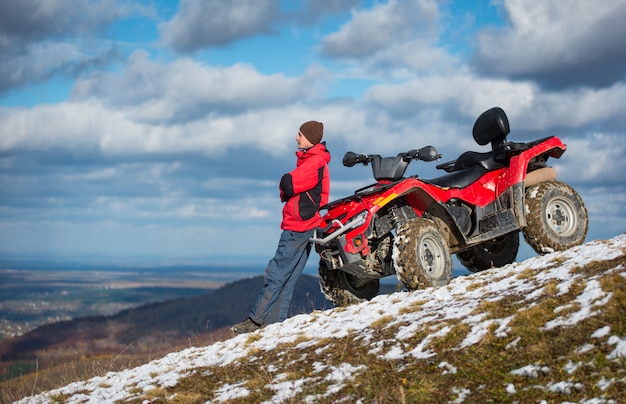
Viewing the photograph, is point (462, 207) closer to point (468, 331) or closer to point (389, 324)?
point (389, 324)

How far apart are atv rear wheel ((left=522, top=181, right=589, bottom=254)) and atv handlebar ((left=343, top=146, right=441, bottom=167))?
7.03ft

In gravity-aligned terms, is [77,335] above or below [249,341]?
below

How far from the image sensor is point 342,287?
11.3m

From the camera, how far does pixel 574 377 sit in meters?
5.36

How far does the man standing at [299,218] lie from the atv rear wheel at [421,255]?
139 cm

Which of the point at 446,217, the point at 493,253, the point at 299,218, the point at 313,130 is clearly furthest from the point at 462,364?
the point at 493,253

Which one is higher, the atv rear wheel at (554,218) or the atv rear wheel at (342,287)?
the atv rear wheel at (554,218)

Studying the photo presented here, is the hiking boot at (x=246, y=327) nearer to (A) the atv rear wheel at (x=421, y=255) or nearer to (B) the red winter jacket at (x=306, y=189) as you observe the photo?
(B) the red winter jacket at (x=306, y=189)

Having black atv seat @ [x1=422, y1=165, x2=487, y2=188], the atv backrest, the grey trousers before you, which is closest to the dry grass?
the grey trousers

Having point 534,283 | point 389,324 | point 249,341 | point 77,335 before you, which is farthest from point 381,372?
point 77,335

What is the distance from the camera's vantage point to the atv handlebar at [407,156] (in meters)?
→ 10.4

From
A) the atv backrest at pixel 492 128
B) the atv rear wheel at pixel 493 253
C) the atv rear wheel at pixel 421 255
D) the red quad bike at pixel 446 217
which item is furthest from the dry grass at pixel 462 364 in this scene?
the atv backrest at pixel 492 128

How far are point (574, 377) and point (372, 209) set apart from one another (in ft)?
15.8

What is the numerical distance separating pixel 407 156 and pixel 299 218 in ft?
6.63
